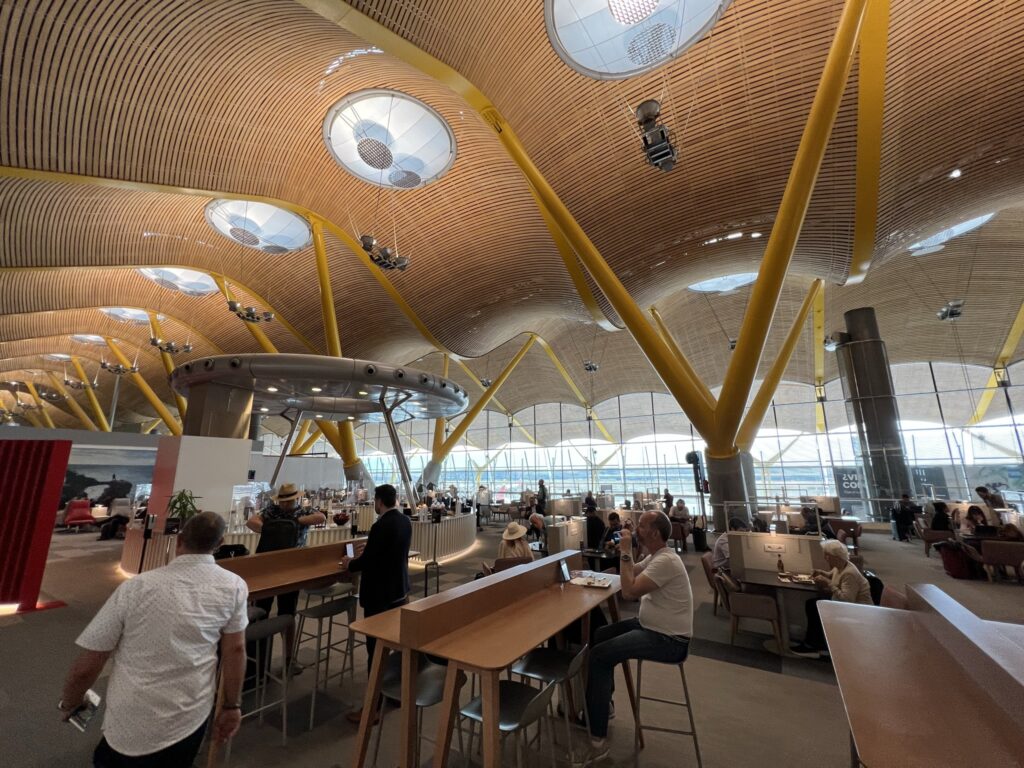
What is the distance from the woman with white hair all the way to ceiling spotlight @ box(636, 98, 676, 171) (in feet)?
17.0

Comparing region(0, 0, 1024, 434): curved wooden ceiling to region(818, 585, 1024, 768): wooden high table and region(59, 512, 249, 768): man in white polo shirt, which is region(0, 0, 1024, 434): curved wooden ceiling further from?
region(818, 585, 1024, 768): wooden high table

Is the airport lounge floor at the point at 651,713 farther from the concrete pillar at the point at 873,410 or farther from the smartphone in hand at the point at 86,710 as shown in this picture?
the concrete pillar at the point at 873,410

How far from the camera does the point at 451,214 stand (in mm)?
11367

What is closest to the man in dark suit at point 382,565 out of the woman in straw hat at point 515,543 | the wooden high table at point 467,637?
the wooden high table at point 467,637

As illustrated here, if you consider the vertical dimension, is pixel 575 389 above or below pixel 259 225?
below

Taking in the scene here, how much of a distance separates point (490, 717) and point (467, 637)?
486 millimetres

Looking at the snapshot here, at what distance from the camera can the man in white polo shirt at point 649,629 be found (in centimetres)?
289

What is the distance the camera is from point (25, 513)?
21.2 ft

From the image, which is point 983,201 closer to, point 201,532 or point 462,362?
point 201,532

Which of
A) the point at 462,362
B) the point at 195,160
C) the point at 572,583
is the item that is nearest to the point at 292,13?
the point at 195,160

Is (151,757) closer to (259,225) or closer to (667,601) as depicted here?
(667,601)

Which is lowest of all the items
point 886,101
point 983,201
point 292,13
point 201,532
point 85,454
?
point 201,532

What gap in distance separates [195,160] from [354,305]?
6.58 m

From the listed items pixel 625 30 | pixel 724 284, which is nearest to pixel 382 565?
pixel 625 30
